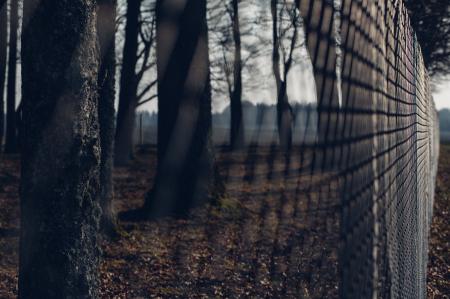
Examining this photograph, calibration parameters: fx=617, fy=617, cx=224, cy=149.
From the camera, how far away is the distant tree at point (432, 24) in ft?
46.4

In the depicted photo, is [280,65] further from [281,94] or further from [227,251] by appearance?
[227,251]


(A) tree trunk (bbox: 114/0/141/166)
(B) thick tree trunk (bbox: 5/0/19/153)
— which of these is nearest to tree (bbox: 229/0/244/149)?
(A) tree trunk (bbox: 114/0/141/166)

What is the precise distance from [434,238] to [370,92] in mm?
8801

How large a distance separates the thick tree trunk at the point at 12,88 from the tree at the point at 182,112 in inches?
433

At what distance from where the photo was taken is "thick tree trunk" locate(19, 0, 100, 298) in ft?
14.8

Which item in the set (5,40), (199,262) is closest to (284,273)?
(199,262)

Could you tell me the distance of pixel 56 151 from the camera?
4582 mm

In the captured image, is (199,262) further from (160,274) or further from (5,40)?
(5,40)

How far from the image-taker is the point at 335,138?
1872 mm

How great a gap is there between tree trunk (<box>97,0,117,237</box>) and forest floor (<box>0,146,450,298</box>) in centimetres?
38

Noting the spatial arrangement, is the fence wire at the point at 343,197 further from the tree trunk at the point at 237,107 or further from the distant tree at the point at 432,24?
the tree trunk at the point at 237,107

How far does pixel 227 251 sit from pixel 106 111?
2.51m

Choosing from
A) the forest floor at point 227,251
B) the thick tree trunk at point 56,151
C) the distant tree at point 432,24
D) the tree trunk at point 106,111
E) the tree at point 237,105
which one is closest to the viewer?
the thick tree trunk at point 56,151

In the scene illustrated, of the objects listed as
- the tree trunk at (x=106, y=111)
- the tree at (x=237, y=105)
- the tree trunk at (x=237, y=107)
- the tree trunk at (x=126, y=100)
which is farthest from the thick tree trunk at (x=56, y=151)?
the tree trunk at (x=237, y=107)
